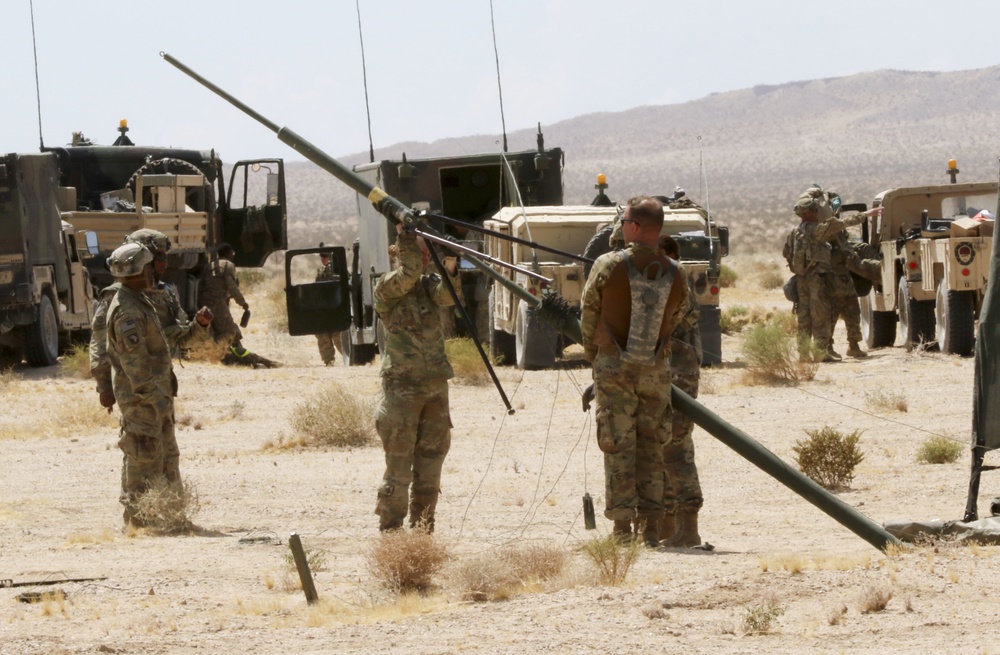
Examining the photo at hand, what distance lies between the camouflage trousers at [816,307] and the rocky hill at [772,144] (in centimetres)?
5358

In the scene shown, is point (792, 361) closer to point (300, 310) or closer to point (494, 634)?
point (300, 310)

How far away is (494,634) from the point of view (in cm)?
616

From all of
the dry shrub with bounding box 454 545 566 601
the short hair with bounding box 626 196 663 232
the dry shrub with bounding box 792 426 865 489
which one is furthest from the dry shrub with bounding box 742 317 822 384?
the dry shrub with bounding box 454 545 566 601

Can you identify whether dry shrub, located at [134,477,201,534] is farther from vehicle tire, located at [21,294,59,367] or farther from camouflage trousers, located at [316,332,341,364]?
camouflage trousers, located at [316,332,341,364]

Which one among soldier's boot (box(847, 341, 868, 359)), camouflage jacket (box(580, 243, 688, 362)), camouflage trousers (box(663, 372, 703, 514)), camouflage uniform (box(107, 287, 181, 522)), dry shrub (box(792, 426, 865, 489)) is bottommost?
soldier's boot (box(847, 341, 868, 359))

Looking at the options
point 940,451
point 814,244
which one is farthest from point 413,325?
point 814,244

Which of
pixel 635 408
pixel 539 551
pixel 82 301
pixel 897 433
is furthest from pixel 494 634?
pixel 82 301

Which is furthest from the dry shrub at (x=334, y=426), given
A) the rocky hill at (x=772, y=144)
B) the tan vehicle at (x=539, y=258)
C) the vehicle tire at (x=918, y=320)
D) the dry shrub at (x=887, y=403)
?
the rocky hill at (x=772, y=144)

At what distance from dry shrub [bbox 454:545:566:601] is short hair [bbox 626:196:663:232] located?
1638 mm

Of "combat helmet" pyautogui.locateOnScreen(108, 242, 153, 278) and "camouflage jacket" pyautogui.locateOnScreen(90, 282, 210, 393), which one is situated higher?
"combat helmet" pyautogui.locateOnScreen(108, 242, 153, 278)

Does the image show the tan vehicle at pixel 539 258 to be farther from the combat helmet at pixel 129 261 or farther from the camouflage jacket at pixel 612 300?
the camouflage jacket at pixel 612 300

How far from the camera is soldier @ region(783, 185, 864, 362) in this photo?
17406 millimetres

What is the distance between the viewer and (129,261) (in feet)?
29.9

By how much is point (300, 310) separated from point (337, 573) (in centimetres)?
797
